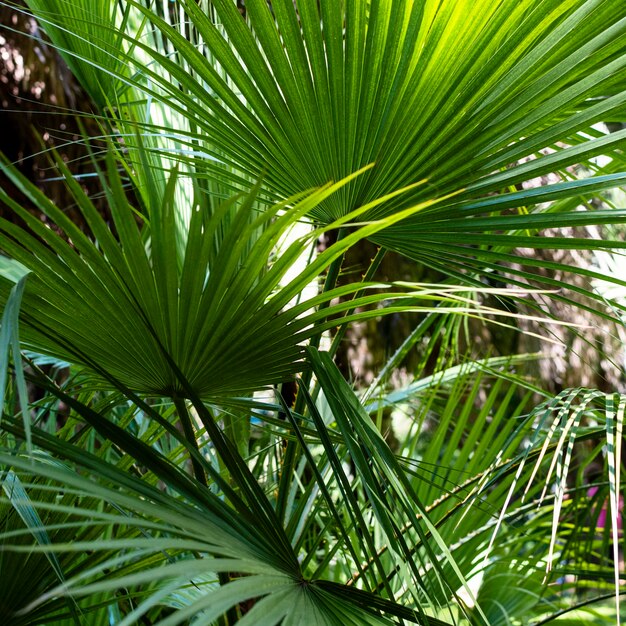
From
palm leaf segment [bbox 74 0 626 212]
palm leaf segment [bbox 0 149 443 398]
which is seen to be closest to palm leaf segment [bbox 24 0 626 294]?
palm leaf segment [bbox 74 0 626 212]

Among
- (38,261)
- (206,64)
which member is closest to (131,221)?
(38,261)

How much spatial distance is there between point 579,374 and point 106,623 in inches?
93.9

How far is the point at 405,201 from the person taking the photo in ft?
2.12

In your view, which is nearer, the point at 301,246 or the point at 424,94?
the point at 301,246

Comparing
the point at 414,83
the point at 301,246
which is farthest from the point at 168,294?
the point at 414,83

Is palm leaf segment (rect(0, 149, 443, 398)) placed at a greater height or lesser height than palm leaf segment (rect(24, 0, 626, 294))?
lesser

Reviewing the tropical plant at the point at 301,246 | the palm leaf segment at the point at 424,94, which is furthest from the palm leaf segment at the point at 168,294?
the palm leaf segment at the point at 424,94

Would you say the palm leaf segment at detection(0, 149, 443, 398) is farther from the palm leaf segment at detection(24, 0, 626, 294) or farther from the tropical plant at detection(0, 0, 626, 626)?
the palm leaf segment at detection(24, 0, 626, 294)

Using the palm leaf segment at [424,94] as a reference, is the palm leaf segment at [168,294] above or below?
below

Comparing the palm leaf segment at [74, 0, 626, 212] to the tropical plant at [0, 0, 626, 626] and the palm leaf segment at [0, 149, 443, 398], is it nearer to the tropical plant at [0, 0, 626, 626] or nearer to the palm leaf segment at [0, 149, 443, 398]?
the tropical plant at [0, 0, 626, 626]

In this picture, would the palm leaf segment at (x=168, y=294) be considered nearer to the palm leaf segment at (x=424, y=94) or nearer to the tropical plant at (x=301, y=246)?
the tropical plant at (x=301, y=246)

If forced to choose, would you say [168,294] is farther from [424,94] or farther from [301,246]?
[424,94]

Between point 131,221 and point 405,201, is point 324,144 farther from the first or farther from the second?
point 131,221

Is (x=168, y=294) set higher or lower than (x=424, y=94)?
lower
